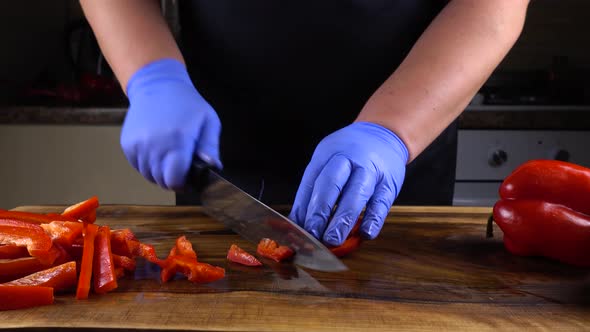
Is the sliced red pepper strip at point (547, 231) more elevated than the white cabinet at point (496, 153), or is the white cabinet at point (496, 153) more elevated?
the sliced red pepper strip at point (547, 231)

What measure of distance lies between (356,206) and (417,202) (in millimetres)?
625

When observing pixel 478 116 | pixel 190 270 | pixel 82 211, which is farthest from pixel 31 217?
pixel 478 116

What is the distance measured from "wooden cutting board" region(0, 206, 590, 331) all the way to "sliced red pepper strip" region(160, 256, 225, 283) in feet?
0.05

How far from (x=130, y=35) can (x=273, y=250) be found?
2.17ft

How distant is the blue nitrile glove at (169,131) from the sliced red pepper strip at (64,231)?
216 millimetres

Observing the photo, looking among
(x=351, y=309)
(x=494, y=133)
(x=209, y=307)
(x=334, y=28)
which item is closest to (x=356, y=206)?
(x=351, y=309)

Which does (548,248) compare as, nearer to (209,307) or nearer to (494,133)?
(209,307)

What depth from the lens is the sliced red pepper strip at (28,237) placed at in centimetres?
99

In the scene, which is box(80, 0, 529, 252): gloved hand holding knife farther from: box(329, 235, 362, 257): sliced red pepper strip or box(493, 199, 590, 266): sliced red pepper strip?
box(493, 199, 590, 266): sliced red pepper strip

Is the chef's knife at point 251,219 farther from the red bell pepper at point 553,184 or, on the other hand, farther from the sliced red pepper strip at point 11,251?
the red bell pepper at point 553,184

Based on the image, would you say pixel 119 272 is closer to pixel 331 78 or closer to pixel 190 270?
pixel 190 270

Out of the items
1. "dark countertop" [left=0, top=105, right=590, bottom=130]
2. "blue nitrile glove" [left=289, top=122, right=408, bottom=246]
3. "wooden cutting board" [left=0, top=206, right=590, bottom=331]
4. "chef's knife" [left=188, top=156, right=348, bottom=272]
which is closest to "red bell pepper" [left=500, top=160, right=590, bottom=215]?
"wooden cutting board" [left=0, top=206, right=590, bottom=331]

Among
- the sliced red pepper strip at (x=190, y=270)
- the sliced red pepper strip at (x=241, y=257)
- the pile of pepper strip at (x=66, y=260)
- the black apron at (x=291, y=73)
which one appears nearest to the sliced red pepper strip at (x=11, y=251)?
the pile of pepper strip at (x=66, y=260)

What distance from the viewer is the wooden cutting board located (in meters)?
0.89
